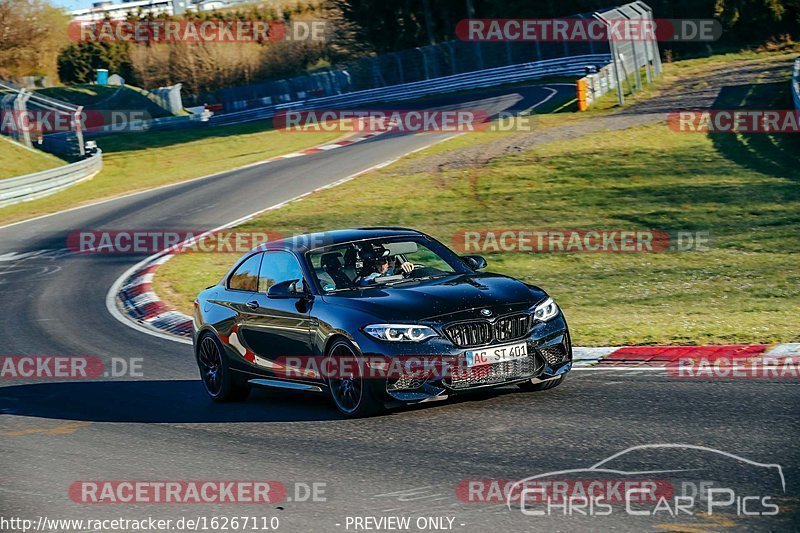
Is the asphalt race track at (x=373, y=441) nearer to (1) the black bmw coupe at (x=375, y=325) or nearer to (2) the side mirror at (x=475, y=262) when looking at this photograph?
(1) the black bmw coupe at (x=375, y=325)

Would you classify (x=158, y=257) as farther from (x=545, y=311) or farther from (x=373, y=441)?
(x=373, y=441)

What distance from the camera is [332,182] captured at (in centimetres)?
2922

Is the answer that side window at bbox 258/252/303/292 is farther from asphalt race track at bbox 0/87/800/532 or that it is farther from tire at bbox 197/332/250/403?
asphalt race track at bbox 0/87/800/532

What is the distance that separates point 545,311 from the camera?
8734mm

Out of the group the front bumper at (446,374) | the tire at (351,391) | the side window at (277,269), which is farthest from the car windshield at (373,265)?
the front bumper at (446,374)

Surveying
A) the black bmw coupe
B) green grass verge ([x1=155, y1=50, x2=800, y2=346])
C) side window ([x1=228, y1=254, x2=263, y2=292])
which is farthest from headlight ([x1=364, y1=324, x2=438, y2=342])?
green grass verge ([x1=155, y1=50, x2=800, y2=346])

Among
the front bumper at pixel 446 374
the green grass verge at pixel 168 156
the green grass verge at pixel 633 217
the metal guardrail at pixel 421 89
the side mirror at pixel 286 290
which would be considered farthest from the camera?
the metal guardrail at pixel 421 89

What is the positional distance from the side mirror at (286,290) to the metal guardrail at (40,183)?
25.0 meters

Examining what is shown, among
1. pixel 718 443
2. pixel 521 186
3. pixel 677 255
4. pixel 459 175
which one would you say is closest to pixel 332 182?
pixel 459 175

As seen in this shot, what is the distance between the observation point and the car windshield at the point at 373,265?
9.30m

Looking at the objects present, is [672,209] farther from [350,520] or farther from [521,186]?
[350,520]

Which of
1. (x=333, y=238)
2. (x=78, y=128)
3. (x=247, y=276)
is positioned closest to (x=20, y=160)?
(x=78, y=128)

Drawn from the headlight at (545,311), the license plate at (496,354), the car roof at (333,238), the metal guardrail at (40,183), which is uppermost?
the car roof at (333,238)

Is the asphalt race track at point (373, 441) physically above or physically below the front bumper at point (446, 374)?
below
